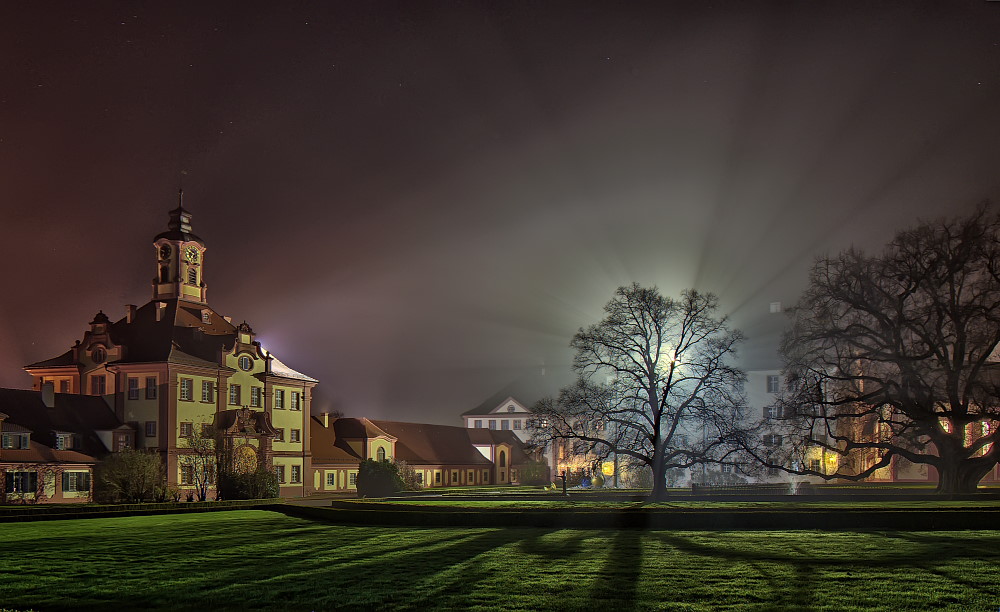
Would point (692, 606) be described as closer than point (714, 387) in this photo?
Yes

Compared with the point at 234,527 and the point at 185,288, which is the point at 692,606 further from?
the point at 185,288

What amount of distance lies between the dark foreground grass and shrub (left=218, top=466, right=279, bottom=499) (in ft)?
91.8

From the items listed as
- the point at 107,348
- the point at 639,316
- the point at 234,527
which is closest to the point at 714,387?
the point at 639,316

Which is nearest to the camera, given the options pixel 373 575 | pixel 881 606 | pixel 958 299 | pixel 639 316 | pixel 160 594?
pixel 881 606

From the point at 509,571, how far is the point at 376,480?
50132mm

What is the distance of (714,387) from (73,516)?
106 feet

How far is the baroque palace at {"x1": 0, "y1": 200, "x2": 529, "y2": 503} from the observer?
6200 centimetres

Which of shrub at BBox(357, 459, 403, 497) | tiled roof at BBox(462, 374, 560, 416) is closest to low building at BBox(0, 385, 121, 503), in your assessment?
shrub at BBox(357, 459, 403, 497)

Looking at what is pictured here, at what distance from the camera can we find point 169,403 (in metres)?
68.0

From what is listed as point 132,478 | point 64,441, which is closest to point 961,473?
point 132,478

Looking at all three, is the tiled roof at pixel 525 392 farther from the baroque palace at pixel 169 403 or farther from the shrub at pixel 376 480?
the shrub at pixel 376 480

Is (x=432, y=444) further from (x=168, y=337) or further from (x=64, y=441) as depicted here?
(x=64, y=441)

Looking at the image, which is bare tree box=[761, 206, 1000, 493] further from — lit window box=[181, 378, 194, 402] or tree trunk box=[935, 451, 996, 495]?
lit window box=[181, 378, 194, 402]

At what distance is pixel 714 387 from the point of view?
49.7m
